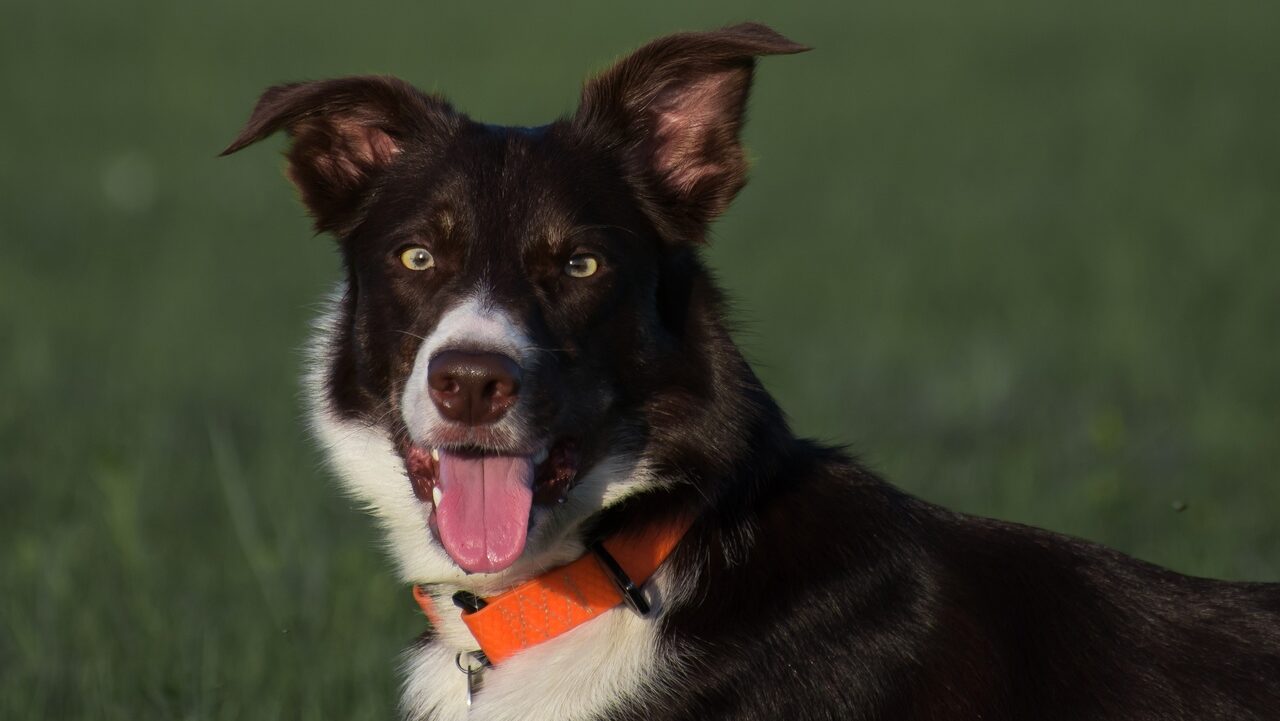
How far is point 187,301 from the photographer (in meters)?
11.3

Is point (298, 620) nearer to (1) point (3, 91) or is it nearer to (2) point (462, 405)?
(2) point (462, 405)

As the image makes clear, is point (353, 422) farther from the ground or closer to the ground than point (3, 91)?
farther from the ground

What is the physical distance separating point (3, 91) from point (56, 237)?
685cm

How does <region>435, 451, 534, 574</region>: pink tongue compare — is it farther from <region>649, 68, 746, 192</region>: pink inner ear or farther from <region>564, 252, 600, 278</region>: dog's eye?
<region>649, 68, 746, 192</region>: pink inner ear

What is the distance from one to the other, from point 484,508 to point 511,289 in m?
0.51

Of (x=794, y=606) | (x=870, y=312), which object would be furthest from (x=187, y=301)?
(x=794, y=606)

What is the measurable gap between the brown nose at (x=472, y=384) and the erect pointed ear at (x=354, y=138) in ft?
2.78

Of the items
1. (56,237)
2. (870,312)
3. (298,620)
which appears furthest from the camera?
(56,237)

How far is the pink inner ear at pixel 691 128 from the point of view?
409 centimetres

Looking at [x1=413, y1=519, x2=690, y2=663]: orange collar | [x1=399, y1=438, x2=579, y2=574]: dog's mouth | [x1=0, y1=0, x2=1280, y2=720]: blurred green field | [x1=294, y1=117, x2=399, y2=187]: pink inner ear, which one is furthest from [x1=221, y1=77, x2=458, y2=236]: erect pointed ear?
[x1=413, y1=519, x2=690, y2=663]: orange collar

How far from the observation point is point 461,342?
3512 mm

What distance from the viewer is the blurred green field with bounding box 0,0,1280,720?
5527 mm

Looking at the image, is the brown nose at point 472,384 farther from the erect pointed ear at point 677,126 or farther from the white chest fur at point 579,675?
the erect pointed ear at point 677,126

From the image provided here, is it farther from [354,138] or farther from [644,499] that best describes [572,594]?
[354,138]
